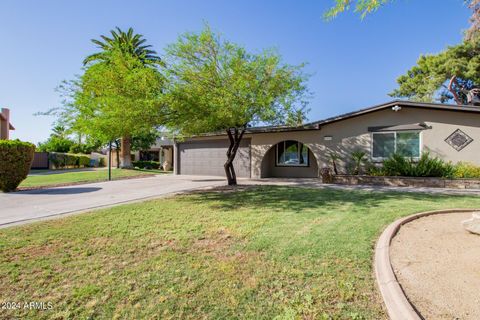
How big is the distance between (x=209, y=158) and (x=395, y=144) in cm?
1132

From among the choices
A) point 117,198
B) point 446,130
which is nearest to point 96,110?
point 117,198

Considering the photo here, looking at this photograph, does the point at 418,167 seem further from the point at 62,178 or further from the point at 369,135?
the point at 62,178

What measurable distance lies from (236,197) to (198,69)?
4928 mm

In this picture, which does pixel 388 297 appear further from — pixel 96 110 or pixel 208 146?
pixel 208 146

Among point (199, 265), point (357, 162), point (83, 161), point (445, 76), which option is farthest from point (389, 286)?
point (83, 161)

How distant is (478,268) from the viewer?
10.6 ft

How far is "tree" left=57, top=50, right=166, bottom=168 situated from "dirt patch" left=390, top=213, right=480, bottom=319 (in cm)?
663

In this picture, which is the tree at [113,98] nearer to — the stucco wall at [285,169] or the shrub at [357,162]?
the stucco wall at [285,169]

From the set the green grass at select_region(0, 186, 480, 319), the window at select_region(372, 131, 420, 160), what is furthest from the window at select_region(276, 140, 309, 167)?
the green grass at select_region(0, 186, 480, 319)

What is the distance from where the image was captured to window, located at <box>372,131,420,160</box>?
1184 cm

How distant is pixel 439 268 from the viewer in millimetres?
3260

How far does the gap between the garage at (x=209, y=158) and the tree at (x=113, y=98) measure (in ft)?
29.0

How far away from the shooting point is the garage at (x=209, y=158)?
1645 cm

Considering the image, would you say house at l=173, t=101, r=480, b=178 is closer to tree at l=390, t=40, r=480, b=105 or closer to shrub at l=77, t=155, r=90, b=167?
tree at l=390, t=40, r=480, b=105
